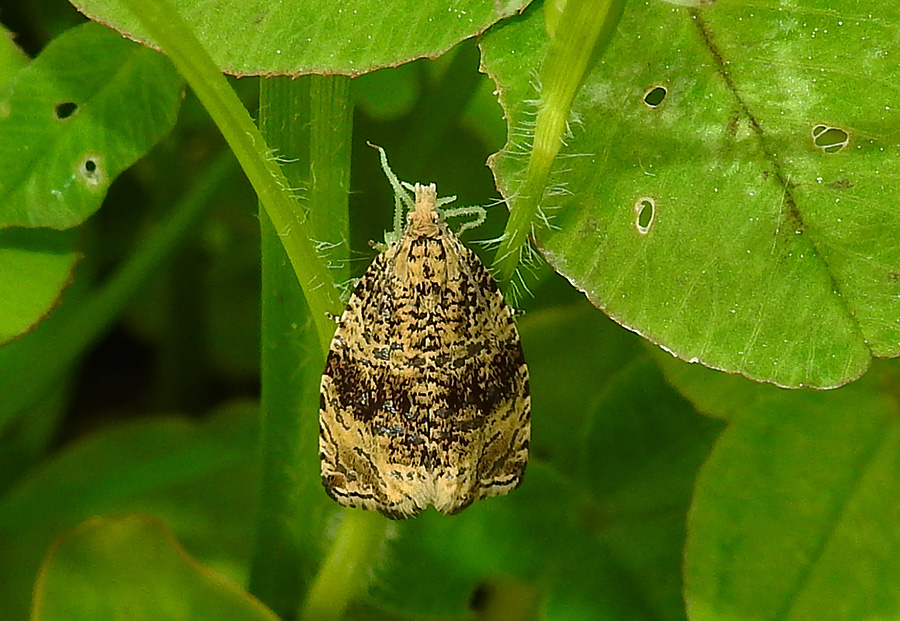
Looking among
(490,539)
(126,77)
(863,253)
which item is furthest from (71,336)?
(863,253)

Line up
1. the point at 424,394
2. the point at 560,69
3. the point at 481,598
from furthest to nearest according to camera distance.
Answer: the point at 481,598, the point at 424,394, the point at 560,69

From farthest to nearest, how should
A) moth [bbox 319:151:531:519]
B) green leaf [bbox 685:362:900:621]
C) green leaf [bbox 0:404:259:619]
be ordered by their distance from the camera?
green leaf [bbox 0:404:259:619] < green leaf [bbox 685:362:900:621] < moth [bbox 319:151:531:519]

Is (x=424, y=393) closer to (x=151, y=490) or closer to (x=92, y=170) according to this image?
(x=92, y=170)

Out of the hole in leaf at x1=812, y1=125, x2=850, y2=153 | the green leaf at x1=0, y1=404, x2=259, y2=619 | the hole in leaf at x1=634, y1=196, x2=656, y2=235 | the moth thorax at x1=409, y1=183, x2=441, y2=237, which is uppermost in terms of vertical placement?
the hole in leaf at x1=812, y1=125, x2=850, y2=153

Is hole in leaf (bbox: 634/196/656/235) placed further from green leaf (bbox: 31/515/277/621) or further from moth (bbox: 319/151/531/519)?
green leaf (bbox: 31/515/277/621)

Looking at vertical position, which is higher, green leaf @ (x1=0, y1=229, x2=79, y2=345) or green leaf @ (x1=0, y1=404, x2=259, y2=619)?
green leaf @ (x1=0, y1=229, x2=79, y2=345)

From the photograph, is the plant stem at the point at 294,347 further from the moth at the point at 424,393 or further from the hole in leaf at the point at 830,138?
the hole in leaf at the point at 830,138

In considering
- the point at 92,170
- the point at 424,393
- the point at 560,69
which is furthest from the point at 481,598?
the point at 560,69

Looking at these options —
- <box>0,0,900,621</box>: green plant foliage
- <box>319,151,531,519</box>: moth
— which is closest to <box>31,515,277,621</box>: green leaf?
<box>0,0,900,621</box>: green plant foliage
